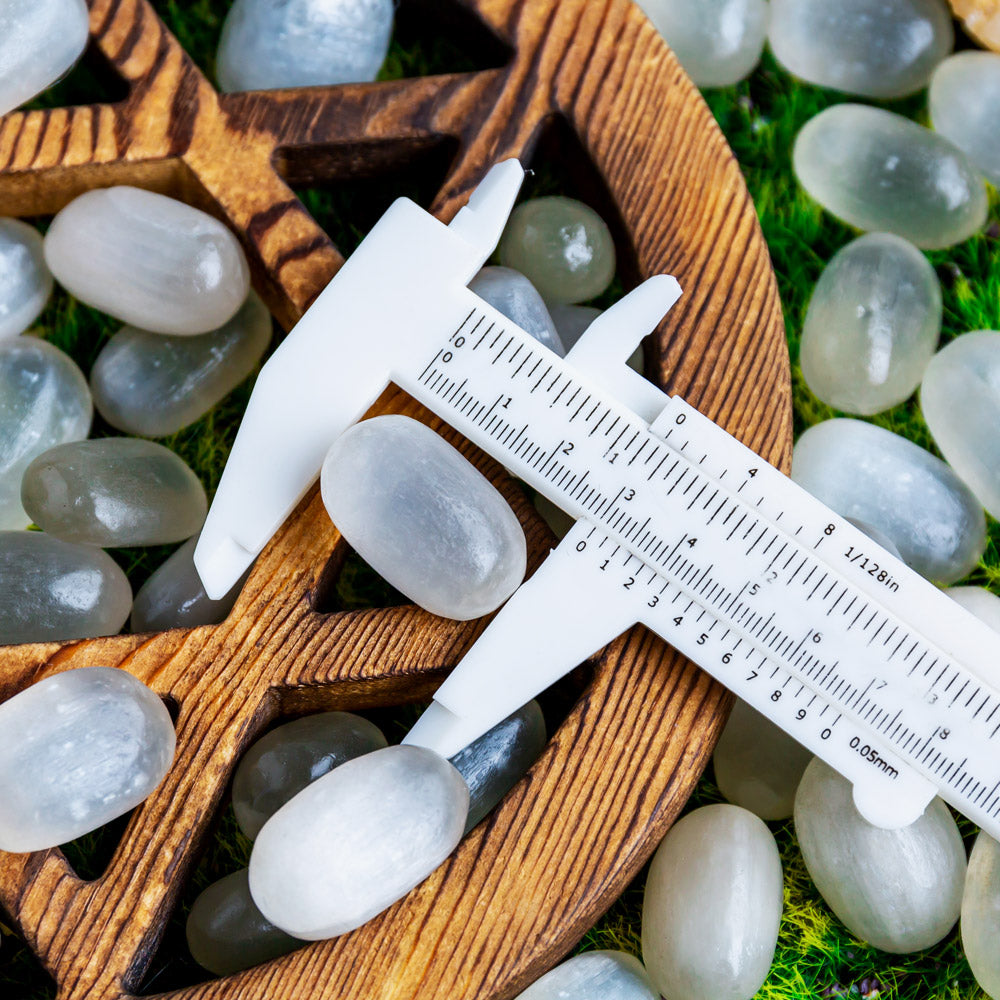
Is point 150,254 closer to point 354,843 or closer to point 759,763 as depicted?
point 354,843

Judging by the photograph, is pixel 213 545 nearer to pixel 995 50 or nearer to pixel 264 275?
pixel 264 275

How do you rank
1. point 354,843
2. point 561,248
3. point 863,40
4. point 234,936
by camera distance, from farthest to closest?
point 863,40, point 561,248, point 234,936, point 354,843

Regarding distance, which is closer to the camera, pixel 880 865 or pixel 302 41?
pixel 880 865

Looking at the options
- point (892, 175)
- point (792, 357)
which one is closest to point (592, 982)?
point (792, 357)

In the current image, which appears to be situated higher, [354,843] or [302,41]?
[302,41]

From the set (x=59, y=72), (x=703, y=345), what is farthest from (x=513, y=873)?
(x=59, y=72)

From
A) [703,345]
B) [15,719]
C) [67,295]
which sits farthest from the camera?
[67,295]
